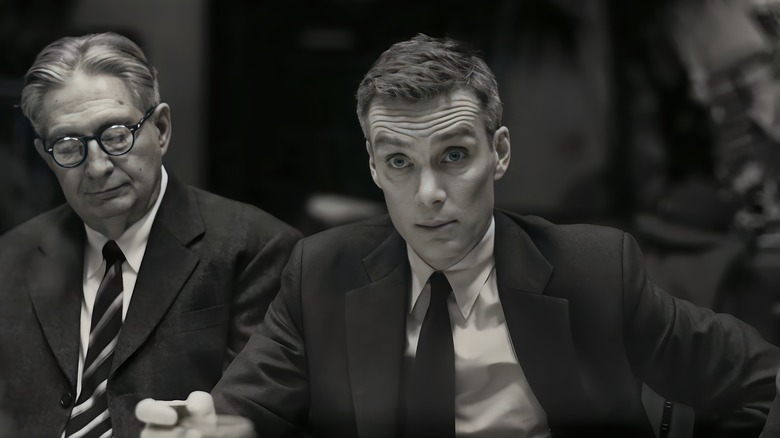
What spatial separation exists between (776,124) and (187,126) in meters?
2.08

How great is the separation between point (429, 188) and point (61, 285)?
4.46 feet

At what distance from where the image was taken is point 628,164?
3.55 m

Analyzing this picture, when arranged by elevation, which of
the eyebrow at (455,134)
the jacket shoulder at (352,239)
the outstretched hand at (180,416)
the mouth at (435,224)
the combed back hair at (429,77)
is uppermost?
the combed back hair at (429,77)

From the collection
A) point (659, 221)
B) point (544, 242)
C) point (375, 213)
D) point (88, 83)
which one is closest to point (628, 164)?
point (659, 221)

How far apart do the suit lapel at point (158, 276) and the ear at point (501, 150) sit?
104 centimetres

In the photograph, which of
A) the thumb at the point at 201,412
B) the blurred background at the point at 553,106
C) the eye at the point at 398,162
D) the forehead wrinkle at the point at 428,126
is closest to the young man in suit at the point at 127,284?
the blurred background at the point at 553,106

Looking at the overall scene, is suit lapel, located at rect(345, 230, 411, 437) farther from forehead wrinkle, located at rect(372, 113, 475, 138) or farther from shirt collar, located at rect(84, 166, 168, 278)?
shirt collar, located at rect(84, 166, 168, 278)

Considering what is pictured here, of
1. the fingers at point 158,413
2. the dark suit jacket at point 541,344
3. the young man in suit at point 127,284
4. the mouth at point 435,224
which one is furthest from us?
the young man in suit at point 127,284

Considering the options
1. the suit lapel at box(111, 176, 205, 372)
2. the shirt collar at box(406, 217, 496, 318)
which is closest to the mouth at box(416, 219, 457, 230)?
the shirt collar at box(406, 217, 496, 318)

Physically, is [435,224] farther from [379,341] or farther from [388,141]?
[379,341]

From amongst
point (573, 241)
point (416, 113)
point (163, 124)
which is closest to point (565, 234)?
point (573, 241)

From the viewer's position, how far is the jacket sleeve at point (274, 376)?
3.33 m

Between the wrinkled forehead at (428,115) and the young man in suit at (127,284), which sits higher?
the wrinkled forehead at (428,115)

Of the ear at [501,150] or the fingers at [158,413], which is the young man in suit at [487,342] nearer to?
the ear at [501,150]
